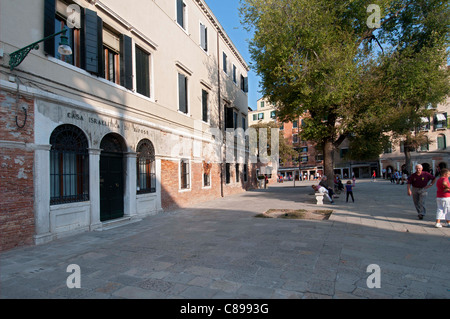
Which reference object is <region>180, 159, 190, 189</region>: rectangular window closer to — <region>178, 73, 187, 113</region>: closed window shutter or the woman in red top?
<region>178, 73, 187, 113</region>: closed window shutter

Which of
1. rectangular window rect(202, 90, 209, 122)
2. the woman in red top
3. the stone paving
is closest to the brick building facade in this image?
rectangular window rect(202, 90, 209, 122)

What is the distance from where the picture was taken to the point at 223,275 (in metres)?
3.81

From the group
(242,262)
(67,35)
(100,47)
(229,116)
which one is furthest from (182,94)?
(242,262)

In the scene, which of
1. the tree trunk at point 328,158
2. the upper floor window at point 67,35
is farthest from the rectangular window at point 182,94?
the tree trunk at point 328,158

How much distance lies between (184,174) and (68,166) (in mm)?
6096

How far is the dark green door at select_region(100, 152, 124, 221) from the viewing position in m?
7.87

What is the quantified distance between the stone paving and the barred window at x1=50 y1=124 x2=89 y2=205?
108 centimetres

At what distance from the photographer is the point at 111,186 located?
8211mm

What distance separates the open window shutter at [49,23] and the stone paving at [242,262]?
4.52 meters

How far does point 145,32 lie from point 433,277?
10574mm

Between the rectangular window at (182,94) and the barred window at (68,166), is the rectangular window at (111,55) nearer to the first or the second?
the barred window at (68,166)

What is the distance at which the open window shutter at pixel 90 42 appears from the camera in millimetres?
7195

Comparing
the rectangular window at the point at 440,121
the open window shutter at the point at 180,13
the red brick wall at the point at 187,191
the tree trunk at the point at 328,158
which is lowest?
the red brick wall at the point at 187,191

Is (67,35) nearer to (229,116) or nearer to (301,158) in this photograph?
(229,116)
